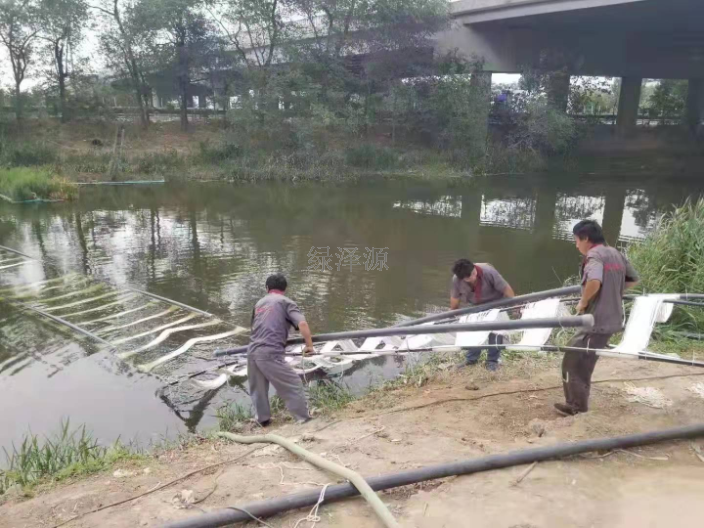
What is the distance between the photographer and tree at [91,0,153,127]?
28844mm

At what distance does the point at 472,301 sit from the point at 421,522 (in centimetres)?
299

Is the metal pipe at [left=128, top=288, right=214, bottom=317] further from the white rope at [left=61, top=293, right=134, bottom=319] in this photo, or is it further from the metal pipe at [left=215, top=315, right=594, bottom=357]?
the metal pipe at [left=215, top=315, right=594, bottom=357]

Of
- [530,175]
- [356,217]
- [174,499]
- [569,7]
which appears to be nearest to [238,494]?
[174,499]

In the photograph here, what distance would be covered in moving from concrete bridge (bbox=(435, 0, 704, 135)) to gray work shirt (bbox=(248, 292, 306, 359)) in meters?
23.6

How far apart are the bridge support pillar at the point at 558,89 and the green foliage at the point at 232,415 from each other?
2863 centimetres

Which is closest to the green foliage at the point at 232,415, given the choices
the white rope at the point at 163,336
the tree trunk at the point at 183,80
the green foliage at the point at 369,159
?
the white rope at the point at 163,336

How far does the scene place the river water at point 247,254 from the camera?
6043mm

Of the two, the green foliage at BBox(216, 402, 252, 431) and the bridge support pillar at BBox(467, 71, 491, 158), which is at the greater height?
the bridge support pillar at BBox(467, 71, 491, 158)

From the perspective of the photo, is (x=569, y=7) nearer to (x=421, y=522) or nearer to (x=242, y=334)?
(x=242, y=334)

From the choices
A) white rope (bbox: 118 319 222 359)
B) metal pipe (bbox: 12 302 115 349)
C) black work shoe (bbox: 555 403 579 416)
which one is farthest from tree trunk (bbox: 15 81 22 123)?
black work shoe (bbox: 555 403 579 416)

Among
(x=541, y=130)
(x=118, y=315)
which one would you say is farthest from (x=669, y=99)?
(x=118, y=315)

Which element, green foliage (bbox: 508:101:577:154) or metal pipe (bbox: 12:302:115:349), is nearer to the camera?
metal pipe (bbox: 12:302:115:349)

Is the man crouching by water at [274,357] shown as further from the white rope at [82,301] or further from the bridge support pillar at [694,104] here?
the bridge support pillar at [694,104]

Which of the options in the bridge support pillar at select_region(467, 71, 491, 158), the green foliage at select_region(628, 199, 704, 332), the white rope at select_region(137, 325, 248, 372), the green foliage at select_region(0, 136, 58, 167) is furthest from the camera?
the bridge support pillar at select_region(467, 71, 491, 158)
